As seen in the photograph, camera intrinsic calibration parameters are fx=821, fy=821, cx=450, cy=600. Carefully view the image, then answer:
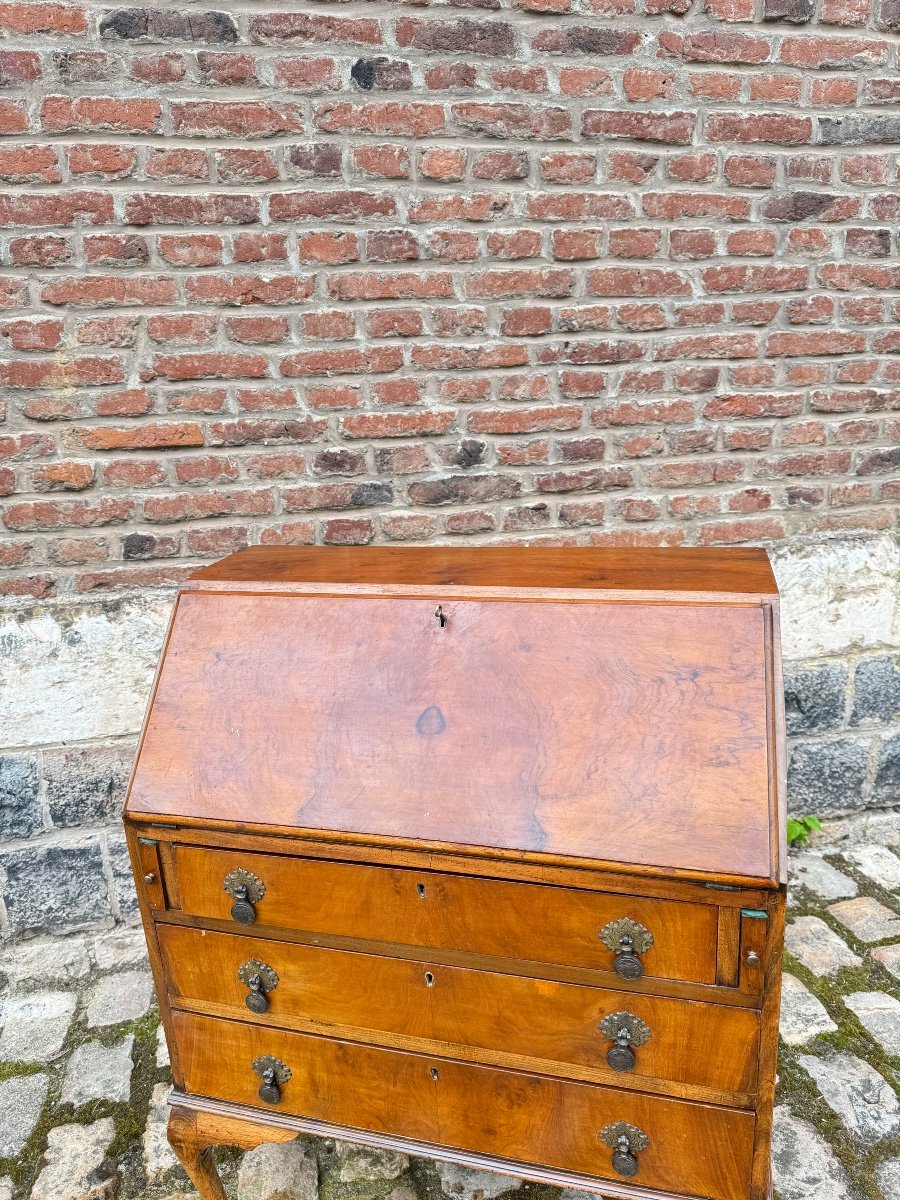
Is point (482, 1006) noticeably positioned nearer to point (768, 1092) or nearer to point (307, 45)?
point (768, 1092)

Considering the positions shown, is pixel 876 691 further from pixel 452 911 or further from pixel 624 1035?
pixel 452 911

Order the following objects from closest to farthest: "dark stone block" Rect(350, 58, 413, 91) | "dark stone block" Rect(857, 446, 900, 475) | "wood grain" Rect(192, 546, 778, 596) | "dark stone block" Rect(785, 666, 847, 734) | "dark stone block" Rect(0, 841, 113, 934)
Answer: "wood grain" Rect(192, 546, 778, 596), "dark stone block" Rect(350, 58, 413, 91), "dark stone block" Rect(0, 841, 113, 934), "dark stone block" Rect(857, 446, 900, 475), "dark stone block" Rect(785, 666, 847, 734)

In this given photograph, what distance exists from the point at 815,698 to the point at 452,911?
1903mm

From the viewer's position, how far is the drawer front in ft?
4.52

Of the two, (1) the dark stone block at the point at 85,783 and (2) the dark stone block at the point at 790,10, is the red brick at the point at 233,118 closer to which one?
(2) the dark stone block at the point at 790,10

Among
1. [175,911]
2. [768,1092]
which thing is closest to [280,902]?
[175,911]

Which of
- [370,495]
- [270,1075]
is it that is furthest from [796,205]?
[270,1075]

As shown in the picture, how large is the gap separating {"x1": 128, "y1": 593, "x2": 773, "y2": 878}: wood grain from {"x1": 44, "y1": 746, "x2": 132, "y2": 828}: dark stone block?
1.07 metres

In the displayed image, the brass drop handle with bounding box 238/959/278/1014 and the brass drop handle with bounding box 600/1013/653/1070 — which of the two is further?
the brass drop handle with bounding box 238/959/278/1014

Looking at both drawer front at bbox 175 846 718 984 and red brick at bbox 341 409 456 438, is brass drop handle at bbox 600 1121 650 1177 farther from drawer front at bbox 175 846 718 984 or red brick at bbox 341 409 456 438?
red brick at bbox 341 409 456 438

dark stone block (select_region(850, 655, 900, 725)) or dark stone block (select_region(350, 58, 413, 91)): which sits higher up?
dark stone block (select_region(350, 58, 413, 91))

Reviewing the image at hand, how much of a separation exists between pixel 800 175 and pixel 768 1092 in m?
2.39

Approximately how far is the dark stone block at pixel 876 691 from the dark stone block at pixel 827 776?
0.36ft

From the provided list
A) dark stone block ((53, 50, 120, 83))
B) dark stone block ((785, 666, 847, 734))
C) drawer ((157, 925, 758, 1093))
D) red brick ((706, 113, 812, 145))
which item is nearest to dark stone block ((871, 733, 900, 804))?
dark stone block ((785, 666, 847, 734))
